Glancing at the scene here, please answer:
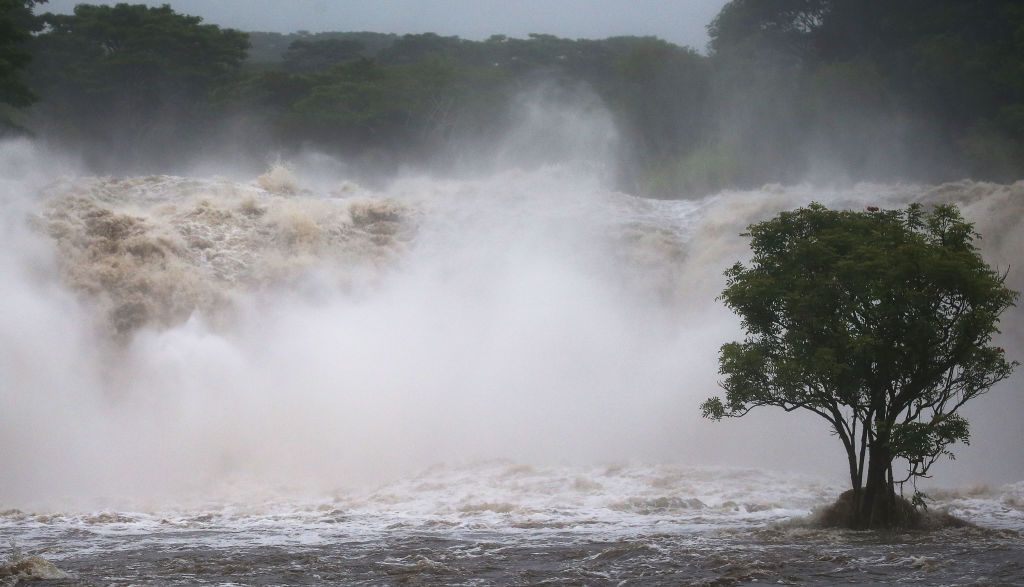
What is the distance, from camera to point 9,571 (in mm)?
13758

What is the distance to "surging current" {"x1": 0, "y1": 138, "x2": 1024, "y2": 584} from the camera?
16.1 m

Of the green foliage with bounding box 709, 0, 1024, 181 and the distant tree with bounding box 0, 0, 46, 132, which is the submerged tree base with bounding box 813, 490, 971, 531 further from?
the distant tree with bounding box 0, 0, 46, 132

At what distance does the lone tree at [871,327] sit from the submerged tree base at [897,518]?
0.06 m

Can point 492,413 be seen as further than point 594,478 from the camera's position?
Yes

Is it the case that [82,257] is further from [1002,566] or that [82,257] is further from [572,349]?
[1002,566]

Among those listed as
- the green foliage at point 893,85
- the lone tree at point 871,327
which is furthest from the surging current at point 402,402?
the green foliage at point 893,85

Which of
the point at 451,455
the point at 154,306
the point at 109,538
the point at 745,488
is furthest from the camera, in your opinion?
the point at 154,306

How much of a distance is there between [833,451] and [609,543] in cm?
1094

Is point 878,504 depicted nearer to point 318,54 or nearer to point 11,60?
point 11,60

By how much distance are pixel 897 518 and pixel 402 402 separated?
13.3 m

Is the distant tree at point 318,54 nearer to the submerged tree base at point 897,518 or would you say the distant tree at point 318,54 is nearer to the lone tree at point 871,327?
the lone tree at point 871,327

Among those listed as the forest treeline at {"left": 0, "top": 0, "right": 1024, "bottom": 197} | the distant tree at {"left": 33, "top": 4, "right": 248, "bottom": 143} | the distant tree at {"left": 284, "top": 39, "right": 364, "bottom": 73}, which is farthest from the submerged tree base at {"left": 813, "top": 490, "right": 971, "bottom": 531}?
the distant tree at {"left": 284, "top": 39, "right": 364, "bottom": 73}

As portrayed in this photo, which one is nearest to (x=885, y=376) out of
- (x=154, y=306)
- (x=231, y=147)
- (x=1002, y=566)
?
(x=1002, y=566)

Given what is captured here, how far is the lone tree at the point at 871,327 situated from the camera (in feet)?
52.2
